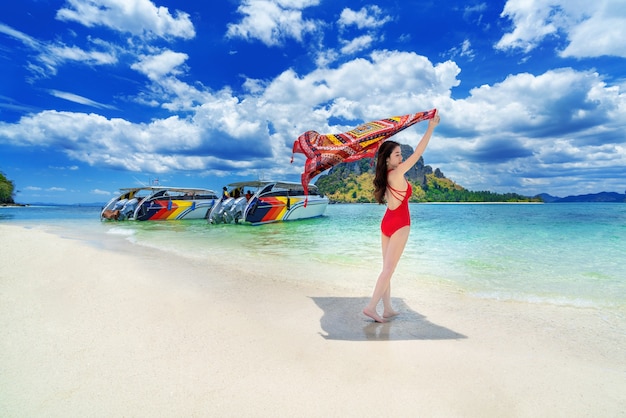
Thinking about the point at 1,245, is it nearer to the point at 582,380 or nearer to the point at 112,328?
the point at 112,328

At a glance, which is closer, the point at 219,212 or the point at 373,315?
the point at 373,315

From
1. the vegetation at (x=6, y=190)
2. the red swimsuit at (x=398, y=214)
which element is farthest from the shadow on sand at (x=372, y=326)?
the vegetation at (x=6, y=190)

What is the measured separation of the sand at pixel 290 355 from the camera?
6.45 feet

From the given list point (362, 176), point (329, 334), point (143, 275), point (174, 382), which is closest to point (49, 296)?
point (143, 275)

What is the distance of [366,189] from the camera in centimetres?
16112

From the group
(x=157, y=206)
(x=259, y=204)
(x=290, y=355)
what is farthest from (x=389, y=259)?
(x=157, y=206)

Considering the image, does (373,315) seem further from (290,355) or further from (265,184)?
(265,184)

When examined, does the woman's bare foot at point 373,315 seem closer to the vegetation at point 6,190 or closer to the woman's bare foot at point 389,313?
the woman's bare foot at point 389,313

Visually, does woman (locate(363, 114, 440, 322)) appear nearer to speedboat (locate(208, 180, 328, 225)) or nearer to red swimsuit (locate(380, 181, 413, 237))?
red swimsuit (locate(380, 181, 413, 237))

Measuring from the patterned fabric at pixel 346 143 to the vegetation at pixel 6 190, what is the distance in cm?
11206

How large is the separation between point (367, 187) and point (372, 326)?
165472mm

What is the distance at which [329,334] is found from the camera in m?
3.09

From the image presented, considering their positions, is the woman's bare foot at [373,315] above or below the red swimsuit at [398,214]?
below

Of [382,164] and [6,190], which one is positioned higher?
[6,190]
